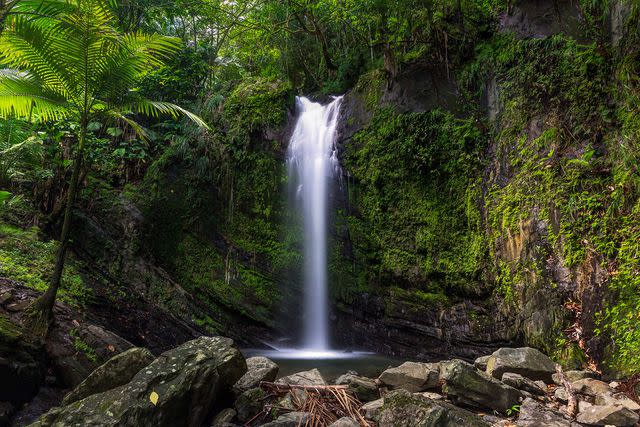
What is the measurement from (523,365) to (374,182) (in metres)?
4.51

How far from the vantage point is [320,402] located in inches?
131

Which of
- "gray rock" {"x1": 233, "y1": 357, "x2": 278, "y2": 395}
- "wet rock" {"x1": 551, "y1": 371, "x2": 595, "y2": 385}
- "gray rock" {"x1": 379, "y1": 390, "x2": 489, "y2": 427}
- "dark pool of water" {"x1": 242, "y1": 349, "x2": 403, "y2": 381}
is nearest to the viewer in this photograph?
"gray rock" {"x1": 379, "y1": 390, "x2": 489, "y2": 427}

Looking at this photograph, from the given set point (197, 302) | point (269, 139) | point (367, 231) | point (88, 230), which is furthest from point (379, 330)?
point (88, 230)

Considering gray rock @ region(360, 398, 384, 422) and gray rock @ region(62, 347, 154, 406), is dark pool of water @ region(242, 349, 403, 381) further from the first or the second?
gray rock @ region(62, 347, 154, 406)

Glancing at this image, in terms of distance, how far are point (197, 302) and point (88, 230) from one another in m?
2.65

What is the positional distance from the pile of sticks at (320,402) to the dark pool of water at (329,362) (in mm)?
1684

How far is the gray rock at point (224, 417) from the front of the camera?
2.98 metres

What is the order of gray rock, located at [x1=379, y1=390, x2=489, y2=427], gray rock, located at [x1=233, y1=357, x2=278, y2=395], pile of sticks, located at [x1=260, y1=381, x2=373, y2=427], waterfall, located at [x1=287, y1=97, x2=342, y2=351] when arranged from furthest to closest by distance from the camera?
waterfall, located at [x1=287, y1=97, x2=342, y2=351]
gray rock, located at [x1=233, y1=357, x2=278, y2=395]
pile of sticks, located at [x1=260, y1=381, x2=373, y2=427]
gray rock, located at [x1=379, y1=390, x2=489, y2=427]

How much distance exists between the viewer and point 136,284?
787 cm

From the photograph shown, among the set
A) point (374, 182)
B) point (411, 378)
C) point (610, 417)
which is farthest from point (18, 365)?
point (374, 182)

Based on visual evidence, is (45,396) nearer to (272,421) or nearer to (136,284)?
(272,421)

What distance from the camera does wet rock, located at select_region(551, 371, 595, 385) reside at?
12.7 ft

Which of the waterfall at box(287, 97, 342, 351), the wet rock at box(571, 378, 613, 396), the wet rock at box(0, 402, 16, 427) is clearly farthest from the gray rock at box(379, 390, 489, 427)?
the waterfall at box(287, 97, 342, 351)

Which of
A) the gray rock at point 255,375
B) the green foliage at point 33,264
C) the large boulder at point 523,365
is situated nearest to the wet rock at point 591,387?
the large boulder at point 523,365
